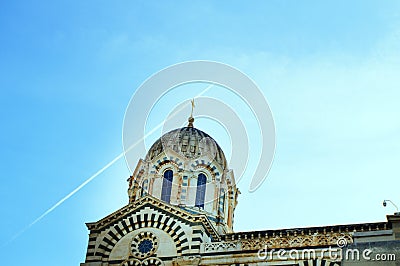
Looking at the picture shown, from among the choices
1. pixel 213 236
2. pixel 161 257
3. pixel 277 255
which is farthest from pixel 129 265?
pixel 277 255

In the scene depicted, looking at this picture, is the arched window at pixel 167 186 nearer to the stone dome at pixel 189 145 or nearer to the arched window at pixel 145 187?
the arched window at pixel 145 187

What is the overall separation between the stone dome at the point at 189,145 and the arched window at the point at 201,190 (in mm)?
1275

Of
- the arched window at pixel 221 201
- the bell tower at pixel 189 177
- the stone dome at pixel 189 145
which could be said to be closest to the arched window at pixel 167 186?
the bell tower at pixel 189 177

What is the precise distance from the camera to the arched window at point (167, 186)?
35844 millimetres

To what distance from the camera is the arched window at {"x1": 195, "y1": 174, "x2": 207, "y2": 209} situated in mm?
35781

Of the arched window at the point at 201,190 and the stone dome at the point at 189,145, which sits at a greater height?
the stone dome at the point at 189,145

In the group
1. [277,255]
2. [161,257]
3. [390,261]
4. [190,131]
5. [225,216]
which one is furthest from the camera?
[190,131]

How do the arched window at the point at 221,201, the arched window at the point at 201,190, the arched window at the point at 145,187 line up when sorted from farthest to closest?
the arched window at the point at 145,187
the arched window at the point at 221,201
the arched window at the point at 201,190

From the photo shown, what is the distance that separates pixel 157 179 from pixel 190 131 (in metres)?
4.03

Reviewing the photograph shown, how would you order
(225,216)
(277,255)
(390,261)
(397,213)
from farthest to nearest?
(225,216) → (277,255) → (397,213) → (390,261)

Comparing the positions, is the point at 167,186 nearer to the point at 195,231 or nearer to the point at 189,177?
the point at 189,177

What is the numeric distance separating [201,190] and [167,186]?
1902 millimetres

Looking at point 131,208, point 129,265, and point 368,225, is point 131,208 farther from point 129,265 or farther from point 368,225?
point 368,225

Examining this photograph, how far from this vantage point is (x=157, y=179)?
1446 inches
